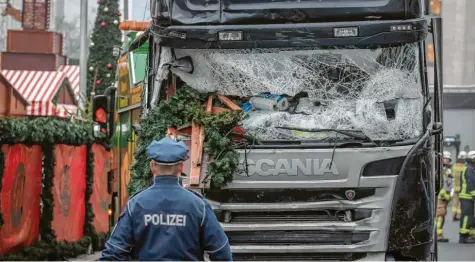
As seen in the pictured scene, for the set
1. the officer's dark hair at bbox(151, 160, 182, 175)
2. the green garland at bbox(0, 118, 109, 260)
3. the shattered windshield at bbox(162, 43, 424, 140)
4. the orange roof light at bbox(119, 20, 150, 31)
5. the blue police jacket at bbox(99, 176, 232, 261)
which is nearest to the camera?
the blue police jacket at bbox(99, 176, 232, 261)

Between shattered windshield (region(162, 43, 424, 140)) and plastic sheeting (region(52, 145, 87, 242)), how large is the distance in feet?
23.4

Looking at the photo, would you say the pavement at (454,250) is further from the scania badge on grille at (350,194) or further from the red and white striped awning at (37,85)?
the red and white striped awning at (37,85)

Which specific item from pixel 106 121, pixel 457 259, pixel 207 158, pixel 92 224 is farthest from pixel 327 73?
pixel 92 224

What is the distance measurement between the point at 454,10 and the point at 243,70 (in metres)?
37.6

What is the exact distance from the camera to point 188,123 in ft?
31.8

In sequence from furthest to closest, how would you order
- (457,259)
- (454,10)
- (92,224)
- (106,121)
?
1. (454,10)
2. (92,224)
3. (457,259)
4. (106,121)

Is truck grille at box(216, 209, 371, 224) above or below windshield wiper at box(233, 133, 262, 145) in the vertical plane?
below

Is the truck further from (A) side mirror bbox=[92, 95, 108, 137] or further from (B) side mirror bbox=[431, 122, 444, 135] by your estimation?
(A) side mirror bbox=[92, 95, 108, 137]

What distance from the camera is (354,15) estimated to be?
9.75 meters

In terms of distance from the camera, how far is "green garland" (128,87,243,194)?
9359 millimetres

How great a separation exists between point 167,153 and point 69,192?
455 inches

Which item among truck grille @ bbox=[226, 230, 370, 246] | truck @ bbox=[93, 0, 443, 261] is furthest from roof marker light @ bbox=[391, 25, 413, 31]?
truck grille @ bbox=[226, 230, 370, 246]

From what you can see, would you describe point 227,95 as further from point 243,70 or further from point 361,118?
point 361,118

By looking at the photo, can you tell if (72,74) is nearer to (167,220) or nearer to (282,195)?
(282,195)
